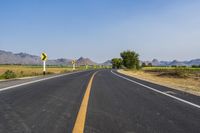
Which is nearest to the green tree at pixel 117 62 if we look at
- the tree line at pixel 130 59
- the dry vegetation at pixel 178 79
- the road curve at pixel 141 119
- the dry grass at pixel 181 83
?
the tree line at pixel 130 59

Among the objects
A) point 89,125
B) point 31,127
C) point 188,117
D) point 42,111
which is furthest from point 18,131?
point 188,117

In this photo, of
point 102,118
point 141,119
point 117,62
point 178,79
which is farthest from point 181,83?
point 117,62

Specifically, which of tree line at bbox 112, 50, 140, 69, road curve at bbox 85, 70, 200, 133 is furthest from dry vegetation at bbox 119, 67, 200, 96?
tree line at bbox 112, 50, 140, 69

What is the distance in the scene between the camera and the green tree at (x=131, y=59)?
119m

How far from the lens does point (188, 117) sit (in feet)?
21.3

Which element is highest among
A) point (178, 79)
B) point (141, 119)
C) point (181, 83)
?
point (141, 119)

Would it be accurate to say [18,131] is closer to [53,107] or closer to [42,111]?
[42,111]

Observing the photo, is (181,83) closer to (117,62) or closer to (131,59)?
(131,59)

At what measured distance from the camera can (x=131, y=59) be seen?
119 meters

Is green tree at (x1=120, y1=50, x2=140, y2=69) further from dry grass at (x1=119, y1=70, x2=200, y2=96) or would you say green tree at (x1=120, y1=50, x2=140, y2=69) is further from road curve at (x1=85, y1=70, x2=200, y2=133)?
road curve at (x1=85, y1=70, x2=200, y2=133)

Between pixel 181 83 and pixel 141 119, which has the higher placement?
pixel 141 119

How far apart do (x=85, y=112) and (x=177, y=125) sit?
2303 millimetres

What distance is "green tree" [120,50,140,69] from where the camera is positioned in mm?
118950

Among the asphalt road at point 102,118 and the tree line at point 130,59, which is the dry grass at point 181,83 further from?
the tree line at point 130,59
